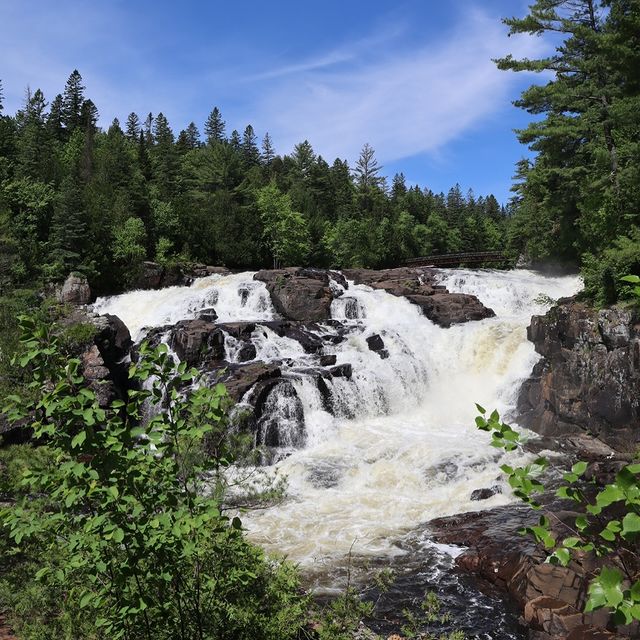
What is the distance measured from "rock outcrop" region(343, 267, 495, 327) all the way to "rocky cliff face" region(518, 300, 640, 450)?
6.59 meters

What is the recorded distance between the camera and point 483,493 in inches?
525

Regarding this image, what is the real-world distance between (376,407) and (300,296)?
10.3m

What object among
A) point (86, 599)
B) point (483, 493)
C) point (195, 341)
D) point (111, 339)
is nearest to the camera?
point (86, 599)

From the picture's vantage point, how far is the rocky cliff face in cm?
1644

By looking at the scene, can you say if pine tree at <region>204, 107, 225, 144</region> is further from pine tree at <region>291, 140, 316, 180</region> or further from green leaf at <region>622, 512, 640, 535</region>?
green leaf at <region>622, 512, 640, 535</region>

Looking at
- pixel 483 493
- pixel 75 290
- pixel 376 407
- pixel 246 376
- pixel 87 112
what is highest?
pixel 87 112

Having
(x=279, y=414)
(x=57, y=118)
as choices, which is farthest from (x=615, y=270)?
(x=57, y=118)

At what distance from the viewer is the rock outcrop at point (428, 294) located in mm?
26719

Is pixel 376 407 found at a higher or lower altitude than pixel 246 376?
lower

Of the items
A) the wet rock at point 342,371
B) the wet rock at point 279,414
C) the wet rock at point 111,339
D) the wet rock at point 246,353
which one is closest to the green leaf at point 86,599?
the wet rock at point 279,414

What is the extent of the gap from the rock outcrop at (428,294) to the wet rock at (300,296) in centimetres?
433

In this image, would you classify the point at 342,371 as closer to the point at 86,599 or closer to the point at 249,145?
the point at 86,599

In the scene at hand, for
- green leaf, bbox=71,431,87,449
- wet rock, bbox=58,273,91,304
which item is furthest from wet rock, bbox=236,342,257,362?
green leaf, bbox=71,431,87,449

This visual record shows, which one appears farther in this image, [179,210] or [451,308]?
[179,210]
